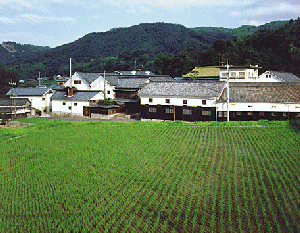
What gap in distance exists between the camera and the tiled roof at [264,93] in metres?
25.1

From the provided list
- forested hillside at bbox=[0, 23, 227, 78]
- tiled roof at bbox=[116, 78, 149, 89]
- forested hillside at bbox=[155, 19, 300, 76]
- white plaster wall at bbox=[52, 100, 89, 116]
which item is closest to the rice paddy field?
white plaster wall at bbox=[52, 100, 89, 116]

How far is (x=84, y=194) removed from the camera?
11.3 m

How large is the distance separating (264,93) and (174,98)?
8.12 metres

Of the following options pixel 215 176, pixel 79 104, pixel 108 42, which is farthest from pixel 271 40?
pixel 108 42

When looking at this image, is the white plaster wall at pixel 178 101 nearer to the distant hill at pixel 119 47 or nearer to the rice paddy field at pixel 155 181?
the rice paddy field at pixel 155 181

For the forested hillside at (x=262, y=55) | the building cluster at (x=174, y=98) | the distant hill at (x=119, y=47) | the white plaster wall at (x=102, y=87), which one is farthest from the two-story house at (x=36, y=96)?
the distant hill at (x=119, y=47)

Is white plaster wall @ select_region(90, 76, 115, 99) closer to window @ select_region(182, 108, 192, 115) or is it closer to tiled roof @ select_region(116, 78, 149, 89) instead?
tiled roof @ select_region(116, 78, 149, 89)

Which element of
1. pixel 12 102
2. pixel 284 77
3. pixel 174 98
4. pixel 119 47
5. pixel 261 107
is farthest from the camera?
pixel 119 47

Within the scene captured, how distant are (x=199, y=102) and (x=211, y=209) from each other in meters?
18.4

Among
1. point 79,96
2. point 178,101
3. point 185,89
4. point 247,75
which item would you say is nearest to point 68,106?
point 79,96

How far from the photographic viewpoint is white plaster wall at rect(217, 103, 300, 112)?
24.5 meters

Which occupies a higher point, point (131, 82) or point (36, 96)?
point (131, 82)

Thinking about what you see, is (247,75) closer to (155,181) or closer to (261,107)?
(261,107)

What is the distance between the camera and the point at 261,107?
82.9ft
